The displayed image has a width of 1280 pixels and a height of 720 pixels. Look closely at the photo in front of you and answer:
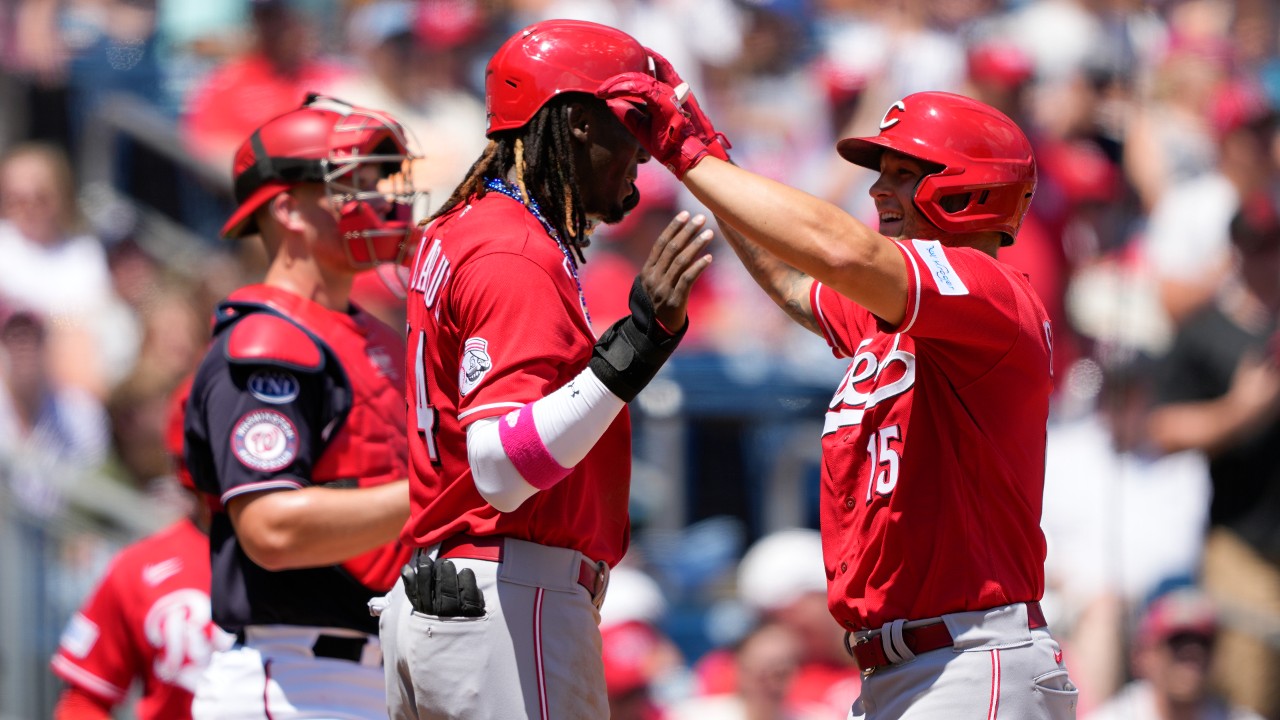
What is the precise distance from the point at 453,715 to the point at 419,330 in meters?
0.74

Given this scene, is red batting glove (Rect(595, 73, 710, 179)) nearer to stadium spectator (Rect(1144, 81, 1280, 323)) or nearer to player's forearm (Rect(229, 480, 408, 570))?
player's forearm (Rect(229, 480, 408, 570))

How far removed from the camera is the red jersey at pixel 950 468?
309 centimetres

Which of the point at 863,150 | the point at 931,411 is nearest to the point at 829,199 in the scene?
the point at 863,150

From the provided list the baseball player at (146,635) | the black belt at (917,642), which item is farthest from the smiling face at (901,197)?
the baseball player at (146,635)

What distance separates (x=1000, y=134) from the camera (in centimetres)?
330

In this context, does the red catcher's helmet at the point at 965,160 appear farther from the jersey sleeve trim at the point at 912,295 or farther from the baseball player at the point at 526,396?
the baseball player at the point at 526,396

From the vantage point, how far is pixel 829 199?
764 cm

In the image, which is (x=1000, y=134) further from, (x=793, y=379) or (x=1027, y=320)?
(x=793, y=379)

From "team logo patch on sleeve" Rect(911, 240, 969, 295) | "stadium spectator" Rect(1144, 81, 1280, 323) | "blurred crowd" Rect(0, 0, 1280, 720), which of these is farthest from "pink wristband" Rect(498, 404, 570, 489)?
"stadium spectator" Rect(1144, 81, 1280, 323)

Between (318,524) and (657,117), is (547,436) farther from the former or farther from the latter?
(318,524)

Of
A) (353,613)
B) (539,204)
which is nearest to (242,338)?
(353,613)

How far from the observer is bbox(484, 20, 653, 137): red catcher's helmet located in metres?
3.12

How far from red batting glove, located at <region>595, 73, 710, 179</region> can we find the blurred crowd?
2906 mm

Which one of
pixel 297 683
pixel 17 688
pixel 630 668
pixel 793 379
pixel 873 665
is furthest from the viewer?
pixel 793 379
